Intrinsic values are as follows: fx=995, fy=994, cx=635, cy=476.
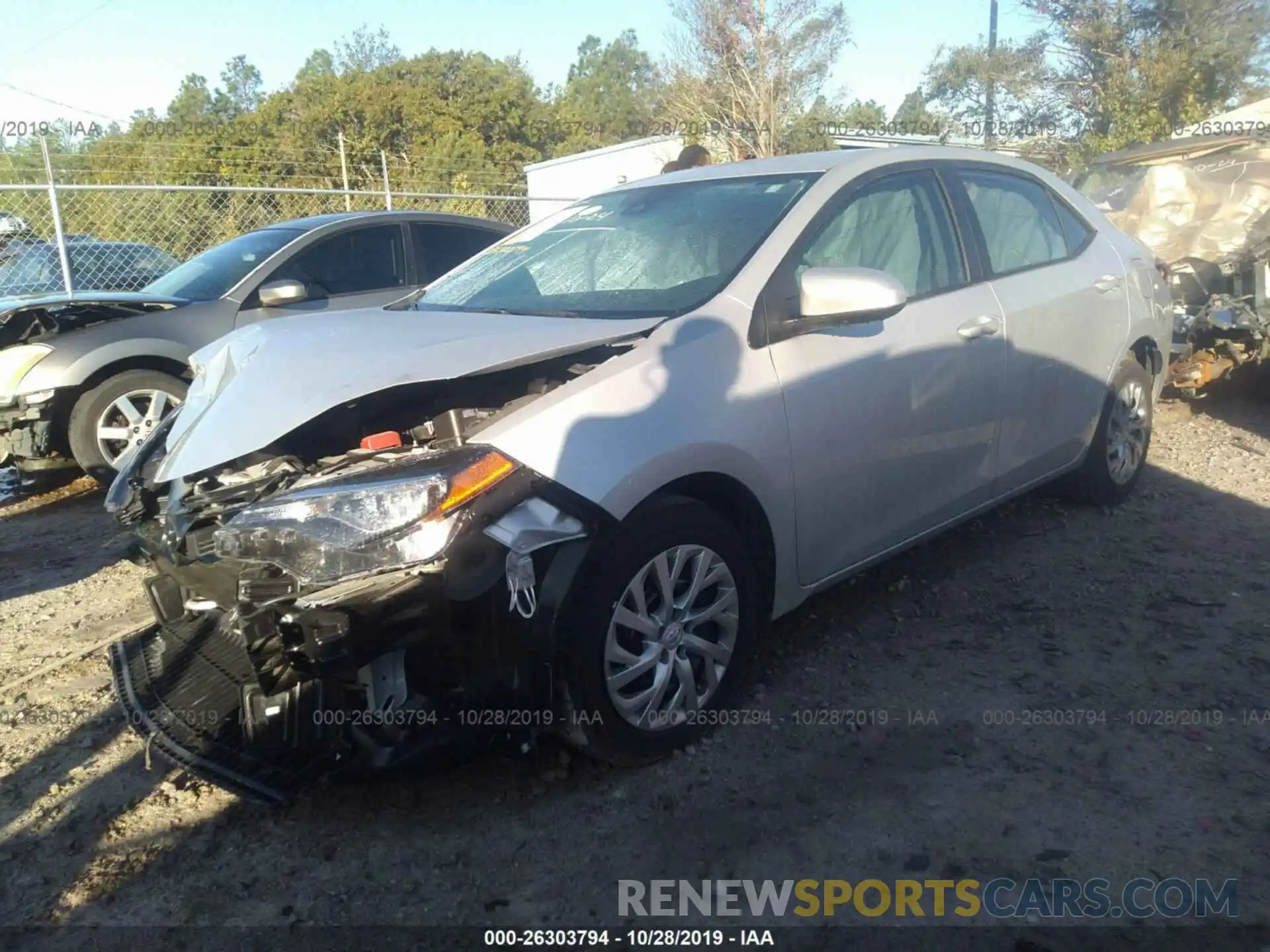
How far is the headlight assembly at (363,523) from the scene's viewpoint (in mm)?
2402

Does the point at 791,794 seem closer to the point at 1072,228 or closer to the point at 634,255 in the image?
the point at 634,255

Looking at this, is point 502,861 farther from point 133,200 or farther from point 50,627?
point 133,200

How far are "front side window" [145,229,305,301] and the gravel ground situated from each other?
10.2 feet

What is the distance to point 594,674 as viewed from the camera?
104 inches

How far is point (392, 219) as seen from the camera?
7074mm

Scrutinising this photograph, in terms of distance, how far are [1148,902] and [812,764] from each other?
92cm

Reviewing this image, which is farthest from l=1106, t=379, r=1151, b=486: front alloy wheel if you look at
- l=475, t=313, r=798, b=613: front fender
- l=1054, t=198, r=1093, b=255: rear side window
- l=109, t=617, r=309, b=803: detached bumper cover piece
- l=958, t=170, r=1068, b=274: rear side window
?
l=109, t=617, r=309, b=803: detached bumper cover piece

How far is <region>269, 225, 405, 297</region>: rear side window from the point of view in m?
6.68

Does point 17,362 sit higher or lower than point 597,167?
lower

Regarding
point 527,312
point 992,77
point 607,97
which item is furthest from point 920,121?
point 607,97

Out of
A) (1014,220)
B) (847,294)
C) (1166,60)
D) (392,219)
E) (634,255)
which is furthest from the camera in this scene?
(1166,60)

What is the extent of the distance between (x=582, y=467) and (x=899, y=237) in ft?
5.99

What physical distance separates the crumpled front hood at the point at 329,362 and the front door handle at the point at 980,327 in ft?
4.43

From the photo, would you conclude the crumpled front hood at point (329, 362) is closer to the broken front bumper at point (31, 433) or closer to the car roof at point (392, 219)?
the broken front bumper at point (31, 433)
